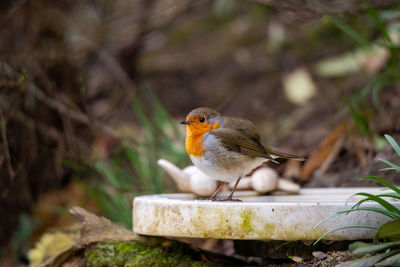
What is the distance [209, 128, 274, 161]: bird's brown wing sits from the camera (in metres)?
2.80

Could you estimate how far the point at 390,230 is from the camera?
6.28 feet

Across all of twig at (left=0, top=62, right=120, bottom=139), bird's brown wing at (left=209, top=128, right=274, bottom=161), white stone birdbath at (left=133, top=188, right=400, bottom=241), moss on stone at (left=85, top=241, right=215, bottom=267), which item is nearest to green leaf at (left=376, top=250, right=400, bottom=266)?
white stone birdbath at (left=133, top=188, right=400, bottom=241)

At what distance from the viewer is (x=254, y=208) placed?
2.17 meters

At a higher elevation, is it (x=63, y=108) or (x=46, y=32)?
(x=46, y=32)

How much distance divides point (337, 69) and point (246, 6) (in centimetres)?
229

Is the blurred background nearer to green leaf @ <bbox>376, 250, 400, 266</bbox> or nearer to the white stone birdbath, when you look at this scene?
the white stone birdbath

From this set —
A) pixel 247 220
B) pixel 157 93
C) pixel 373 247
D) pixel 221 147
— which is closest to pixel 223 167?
pixel 221 147

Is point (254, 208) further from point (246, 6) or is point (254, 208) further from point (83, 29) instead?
point (246, 6)

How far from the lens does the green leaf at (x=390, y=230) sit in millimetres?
1890

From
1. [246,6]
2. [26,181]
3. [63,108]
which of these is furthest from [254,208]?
[246,6]

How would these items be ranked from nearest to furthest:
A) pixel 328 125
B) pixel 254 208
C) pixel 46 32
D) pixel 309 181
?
pixel 254 208, pixel 309 181, pixel 46 32, pixel 328 125

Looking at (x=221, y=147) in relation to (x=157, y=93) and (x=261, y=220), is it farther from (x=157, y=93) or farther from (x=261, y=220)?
(x=157, y=93)

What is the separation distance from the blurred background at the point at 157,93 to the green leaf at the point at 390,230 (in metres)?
1.50

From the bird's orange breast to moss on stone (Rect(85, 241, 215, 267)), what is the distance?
493 millimetres
